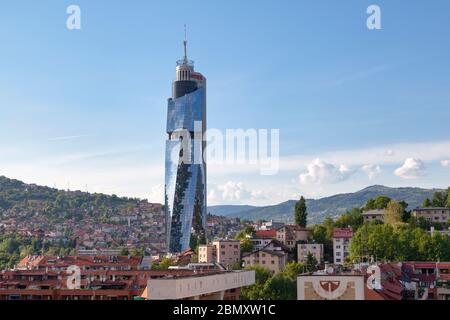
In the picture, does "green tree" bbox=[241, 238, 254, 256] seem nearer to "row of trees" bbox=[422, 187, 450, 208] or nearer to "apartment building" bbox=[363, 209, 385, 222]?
"apartment building" bbox=[363, 209, 385, 222]

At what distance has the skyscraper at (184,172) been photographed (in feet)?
213

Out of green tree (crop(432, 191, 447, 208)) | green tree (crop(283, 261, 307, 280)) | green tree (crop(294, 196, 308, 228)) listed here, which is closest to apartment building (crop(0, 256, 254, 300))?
green tree (crop(283, 261, 307, 280))

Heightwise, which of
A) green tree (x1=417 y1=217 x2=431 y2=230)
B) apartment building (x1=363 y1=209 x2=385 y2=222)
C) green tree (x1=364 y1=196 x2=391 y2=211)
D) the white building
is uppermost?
green tree (x1=364 y1=196 x2=391 y2=211)

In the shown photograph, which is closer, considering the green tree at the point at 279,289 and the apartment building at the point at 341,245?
the green tree at the point at 279,289

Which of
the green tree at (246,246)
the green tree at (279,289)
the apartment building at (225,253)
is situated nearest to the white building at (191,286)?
the green tree at (279,289)

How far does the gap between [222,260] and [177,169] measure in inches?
1003

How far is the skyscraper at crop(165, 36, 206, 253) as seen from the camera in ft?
213

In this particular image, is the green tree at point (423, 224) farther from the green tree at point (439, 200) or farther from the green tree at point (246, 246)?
the green tree at point (246, 246)

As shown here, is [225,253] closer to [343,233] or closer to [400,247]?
[343,233]

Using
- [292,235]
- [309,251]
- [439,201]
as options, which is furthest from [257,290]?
[439,201]
